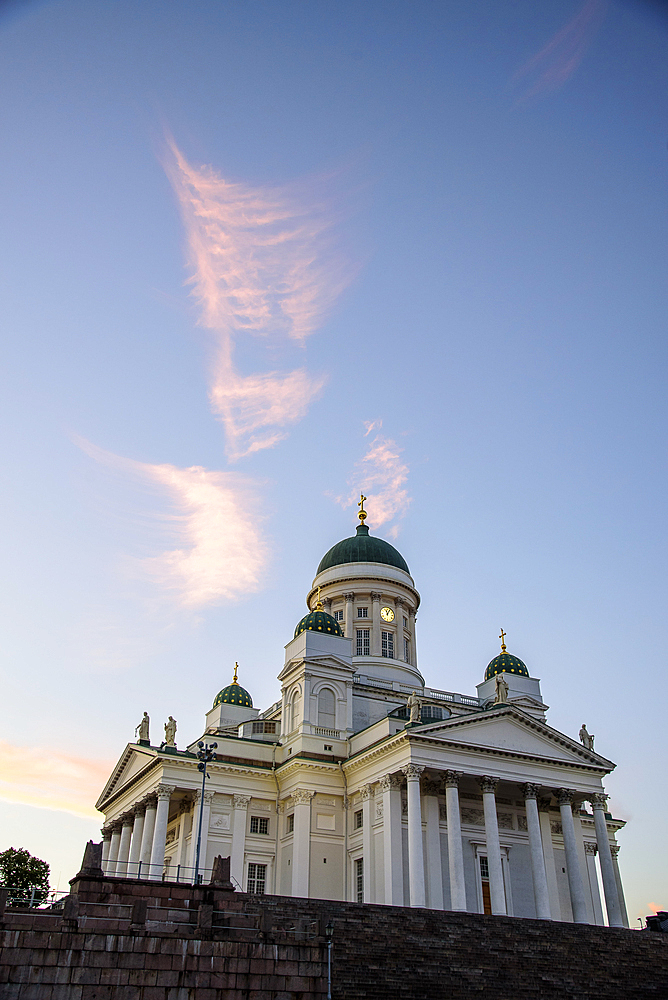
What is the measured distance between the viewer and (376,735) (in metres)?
42.6

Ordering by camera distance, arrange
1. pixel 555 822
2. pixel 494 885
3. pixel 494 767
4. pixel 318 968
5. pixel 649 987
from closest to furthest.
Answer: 1. pixel 318 968
2. pixel 649 987
3. pixel 494 885
4. pixel 494 767
5. pixel 555 822

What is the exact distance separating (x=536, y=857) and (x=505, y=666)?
1731 centimetres

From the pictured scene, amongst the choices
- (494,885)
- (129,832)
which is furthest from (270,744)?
(494,885)

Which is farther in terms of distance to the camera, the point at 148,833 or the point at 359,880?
the point at 148,833

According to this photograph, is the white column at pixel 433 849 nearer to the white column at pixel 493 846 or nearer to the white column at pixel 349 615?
the white column at pixel 493 846

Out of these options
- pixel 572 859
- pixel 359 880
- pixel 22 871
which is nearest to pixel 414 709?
pixel 359 880

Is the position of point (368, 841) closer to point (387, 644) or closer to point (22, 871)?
point (387, 644)

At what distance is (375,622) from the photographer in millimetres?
55312

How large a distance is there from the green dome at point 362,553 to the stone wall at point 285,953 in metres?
28.0

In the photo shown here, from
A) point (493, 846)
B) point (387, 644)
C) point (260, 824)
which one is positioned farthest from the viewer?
point (387, 644)

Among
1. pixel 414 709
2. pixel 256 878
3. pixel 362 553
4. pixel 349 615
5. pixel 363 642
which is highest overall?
pixel 362 553

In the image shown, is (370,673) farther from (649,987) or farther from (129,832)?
(649,987)

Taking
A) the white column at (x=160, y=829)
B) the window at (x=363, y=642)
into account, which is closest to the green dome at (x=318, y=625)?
the window at (x=363, y=642)

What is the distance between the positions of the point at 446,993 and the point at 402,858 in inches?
512
